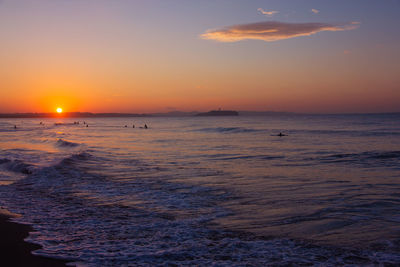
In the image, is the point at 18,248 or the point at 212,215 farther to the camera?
the point at 212,215

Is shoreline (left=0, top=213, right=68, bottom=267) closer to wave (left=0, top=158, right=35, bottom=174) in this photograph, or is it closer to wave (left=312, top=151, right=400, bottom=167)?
wave (left=0, top=158, right=35, bottom=174)

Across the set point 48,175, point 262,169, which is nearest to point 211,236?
point 262,169

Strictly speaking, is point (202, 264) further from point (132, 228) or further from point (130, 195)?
point (130, 195)

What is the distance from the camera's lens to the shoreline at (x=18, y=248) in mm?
5750

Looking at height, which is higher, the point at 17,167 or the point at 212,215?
the point at 17,167

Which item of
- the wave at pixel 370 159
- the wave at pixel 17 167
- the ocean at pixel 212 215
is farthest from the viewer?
the wave at pixel 370 159

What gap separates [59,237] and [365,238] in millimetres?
6893

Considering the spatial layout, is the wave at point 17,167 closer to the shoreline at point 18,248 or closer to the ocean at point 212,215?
the ocean at point 212,215

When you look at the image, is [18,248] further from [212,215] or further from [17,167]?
[17,167]

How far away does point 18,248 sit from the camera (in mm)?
6453

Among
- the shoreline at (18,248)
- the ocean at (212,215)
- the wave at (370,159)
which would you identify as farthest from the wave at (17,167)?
the wave at (370,159)

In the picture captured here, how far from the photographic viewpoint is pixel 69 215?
911 centimetres

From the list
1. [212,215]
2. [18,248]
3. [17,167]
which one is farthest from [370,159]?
[17,167]

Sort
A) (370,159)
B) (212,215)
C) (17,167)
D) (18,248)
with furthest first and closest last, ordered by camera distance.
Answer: (370,159)
(17,167)
(212,215)
(18,248)
